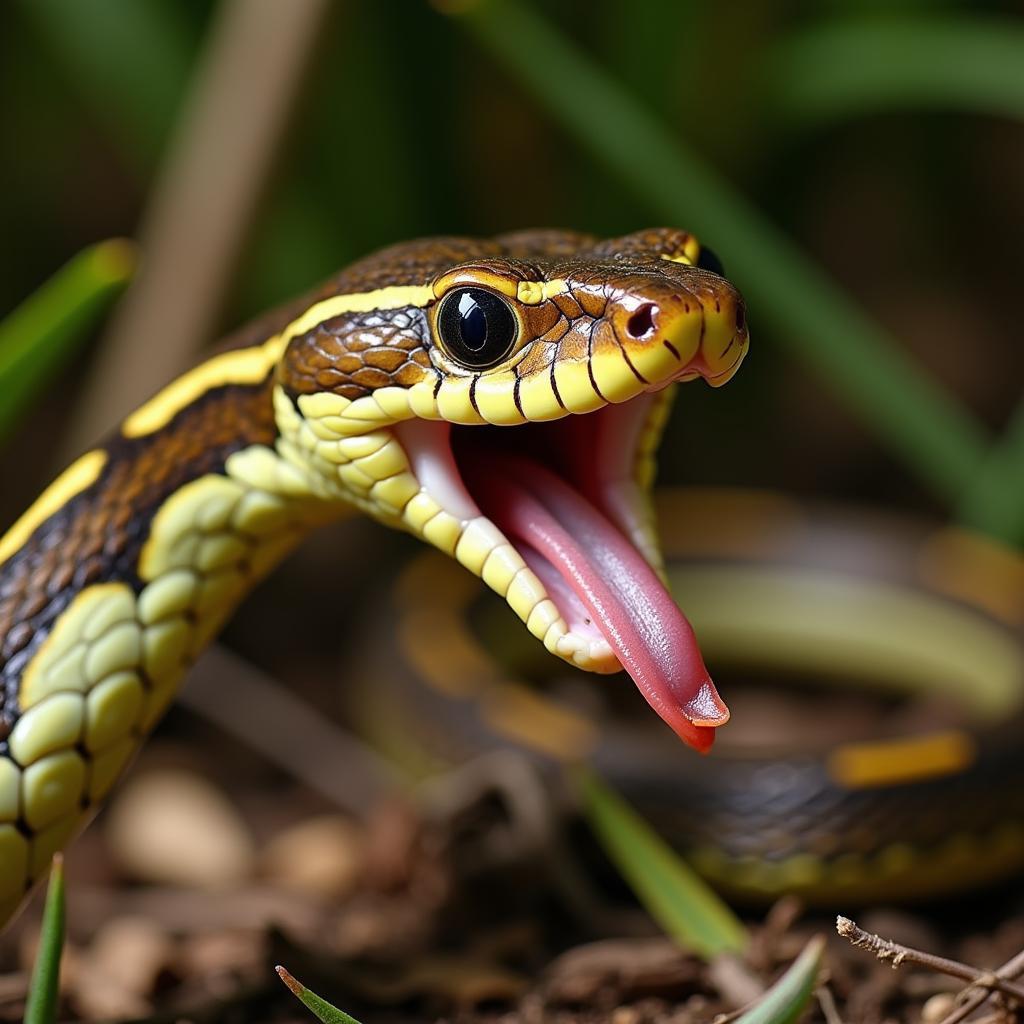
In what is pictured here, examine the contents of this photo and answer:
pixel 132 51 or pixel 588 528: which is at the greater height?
pixel 132 51

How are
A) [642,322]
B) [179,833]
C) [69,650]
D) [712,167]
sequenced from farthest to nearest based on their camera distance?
1. [712,167]
2. [179,833]
3. [69,650]
4. [642,322]

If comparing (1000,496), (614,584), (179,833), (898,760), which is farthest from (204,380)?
(1000,496)

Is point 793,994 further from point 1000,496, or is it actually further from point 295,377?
point 1000,496

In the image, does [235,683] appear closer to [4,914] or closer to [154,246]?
[154,246]

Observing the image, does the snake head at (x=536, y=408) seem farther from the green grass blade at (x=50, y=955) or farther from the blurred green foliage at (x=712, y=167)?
the blurred green foliage at (x=712, y=167)

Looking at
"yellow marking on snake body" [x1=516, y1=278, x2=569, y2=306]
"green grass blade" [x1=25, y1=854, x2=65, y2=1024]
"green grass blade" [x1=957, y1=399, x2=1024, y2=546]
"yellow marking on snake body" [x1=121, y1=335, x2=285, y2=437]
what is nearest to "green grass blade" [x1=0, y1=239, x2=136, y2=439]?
"yellow marking on snake body" [x1=121, y1=335, x2=285, y2=437]


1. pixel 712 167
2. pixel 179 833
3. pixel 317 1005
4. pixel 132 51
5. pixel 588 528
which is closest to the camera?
pixel 317 1005

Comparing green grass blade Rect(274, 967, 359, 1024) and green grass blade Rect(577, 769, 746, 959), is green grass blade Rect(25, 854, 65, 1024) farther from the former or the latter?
green grass blade Rect(577, 769, 746, 959)

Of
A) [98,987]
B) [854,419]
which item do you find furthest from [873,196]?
[98,987]
